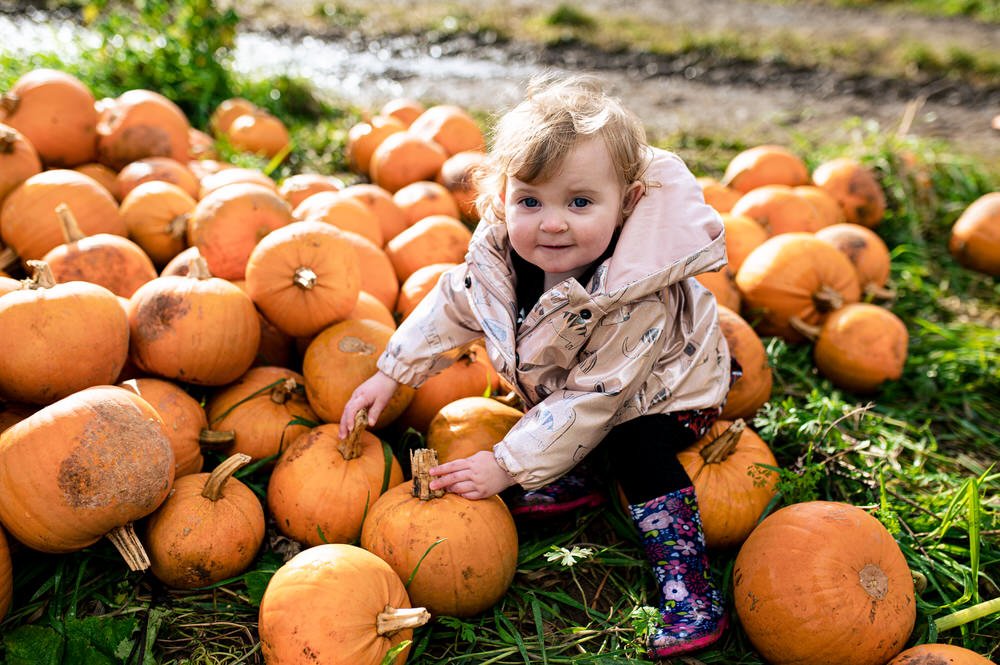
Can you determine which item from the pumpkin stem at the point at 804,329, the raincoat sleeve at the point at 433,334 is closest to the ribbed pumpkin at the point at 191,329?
the raincoat sleeve at the point at 433,334

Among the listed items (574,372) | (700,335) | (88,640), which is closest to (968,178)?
(700,335)

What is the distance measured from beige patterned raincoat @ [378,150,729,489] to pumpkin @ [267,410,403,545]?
1.11ft

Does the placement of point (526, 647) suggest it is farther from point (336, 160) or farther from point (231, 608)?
point (336, 160)

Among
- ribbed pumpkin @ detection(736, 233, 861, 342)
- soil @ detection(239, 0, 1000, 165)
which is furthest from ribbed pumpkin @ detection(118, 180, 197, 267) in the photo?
soil @ detection(239, 0, 1000, 165)

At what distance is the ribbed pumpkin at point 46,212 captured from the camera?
351 cm

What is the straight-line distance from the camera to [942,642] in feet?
8.46

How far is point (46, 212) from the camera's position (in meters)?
3.52

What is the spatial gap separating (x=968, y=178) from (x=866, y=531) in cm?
416

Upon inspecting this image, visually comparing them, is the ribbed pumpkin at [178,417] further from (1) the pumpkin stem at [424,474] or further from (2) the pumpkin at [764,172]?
(2) the pumpkin at [764,172]

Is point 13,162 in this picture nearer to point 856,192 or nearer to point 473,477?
point 473,477

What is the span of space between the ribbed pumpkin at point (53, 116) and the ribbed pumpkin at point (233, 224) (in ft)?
4.40

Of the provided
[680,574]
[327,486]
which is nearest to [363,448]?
[327,486]

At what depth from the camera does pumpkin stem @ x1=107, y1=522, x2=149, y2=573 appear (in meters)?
2.43

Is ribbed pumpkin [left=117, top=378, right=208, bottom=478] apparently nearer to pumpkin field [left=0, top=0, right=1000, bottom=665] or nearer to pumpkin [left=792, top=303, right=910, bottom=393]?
pumpkin field [left=0, top=0, right=1000, bottom=665]
